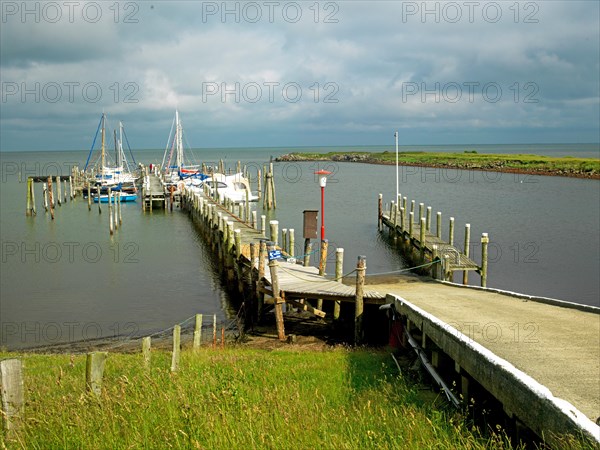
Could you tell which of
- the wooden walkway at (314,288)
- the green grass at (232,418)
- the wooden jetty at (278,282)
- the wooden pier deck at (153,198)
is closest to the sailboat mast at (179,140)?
the wooden pier deck at (153,198)

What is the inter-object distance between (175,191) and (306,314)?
4082 cm

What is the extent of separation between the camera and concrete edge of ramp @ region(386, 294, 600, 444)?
537 centimetres

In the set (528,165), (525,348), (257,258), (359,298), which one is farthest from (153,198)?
(528,165)

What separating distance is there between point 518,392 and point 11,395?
531cm

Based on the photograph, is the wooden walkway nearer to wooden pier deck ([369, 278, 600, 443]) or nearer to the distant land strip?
wooden pier deck ([369, 278, 600, 443])

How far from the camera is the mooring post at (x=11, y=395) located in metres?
5.99

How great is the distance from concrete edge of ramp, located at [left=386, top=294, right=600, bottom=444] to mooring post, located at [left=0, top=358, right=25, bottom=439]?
522 centimetres

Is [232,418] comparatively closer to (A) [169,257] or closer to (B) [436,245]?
(B) [436,245]

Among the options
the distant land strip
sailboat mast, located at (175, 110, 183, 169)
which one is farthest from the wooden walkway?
the distant land strip

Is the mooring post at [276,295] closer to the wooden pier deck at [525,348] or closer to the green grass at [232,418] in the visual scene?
the wooden pier deck at [525,348]

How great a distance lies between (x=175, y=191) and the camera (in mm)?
57375

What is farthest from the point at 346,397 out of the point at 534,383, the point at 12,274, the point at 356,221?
the point at 356,221

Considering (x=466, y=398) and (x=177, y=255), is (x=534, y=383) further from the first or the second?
(x=177, y=255)

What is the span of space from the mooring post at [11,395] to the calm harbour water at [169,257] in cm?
1240
